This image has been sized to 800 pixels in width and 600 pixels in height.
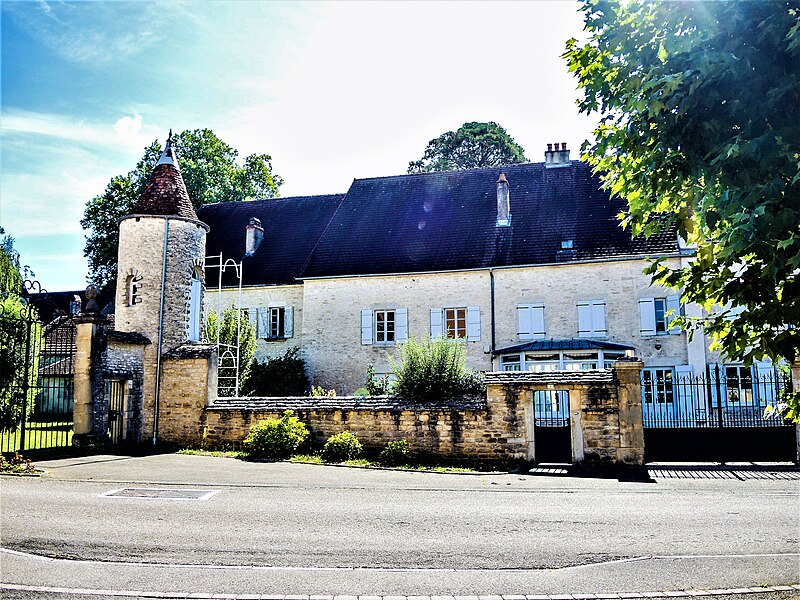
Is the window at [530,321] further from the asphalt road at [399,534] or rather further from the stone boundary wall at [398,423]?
the asphalt road at [399,534]

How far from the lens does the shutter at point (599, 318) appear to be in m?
26.2

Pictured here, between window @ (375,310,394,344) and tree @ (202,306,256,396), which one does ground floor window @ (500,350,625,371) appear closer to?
window @ (375,310,394,344)

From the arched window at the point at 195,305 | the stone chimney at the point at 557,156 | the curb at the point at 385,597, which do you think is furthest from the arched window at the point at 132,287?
the stone chimney at the point at 557,156

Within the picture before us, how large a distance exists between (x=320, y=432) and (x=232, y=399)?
10.2 ft

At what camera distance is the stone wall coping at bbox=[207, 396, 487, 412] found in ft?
53.7

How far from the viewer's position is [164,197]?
20.2m

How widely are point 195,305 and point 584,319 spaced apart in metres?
14.5

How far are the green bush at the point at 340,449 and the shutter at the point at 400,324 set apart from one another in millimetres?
12187

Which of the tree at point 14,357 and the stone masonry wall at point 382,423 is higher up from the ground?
the tree at point 14,357

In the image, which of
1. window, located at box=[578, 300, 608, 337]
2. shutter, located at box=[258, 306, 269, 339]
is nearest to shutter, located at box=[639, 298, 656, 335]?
window, located at box=[578, 300, 608, 337]

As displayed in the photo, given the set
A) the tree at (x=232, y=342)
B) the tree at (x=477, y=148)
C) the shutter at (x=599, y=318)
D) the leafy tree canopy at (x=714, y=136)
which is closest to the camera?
the leafy tree canopy at (x=714, y=136)

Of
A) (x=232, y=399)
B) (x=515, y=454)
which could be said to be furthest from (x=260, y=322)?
(x=515, y=454)

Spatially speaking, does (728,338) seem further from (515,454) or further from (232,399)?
(232,399)

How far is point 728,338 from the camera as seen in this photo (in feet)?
17.7
